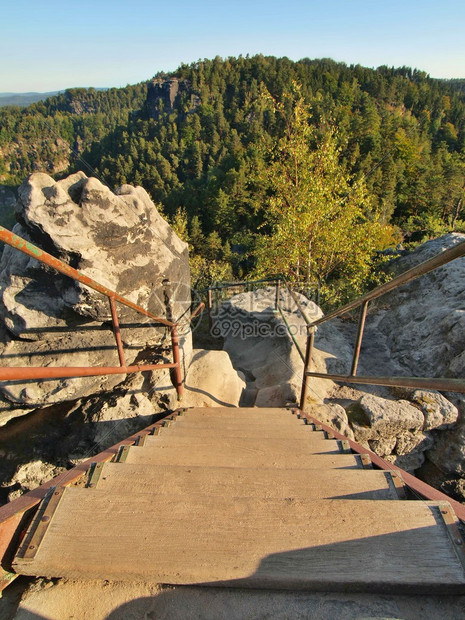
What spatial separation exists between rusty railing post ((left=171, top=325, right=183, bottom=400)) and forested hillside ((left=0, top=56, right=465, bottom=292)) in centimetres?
752

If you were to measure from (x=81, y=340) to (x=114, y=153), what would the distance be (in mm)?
106215

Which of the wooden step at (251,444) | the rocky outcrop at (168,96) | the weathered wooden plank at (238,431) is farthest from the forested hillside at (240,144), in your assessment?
the wooden step at (251,444)

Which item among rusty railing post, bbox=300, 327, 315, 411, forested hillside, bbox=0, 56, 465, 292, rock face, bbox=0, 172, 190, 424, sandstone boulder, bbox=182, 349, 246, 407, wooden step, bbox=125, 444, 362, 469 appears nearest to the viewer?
wooden step, bbox=125, 444, 362, 469

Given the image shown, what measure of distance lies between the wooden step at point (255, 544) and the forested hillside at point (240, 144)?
390 inches

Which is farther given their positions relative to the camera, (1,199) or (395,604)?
(1,199)

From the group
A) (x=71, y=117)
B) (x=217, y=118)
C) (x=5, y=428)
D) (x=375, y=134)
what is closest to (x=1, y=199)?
(x=71, y=117)

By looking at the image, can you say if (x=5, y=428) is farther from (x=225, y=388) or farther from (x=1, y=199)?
(x=1, y=199)

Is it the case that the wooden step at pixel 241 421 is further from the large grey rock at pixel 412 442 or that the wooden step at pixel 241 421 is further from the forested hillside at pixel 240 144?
the forested hillside at pixel 240 144

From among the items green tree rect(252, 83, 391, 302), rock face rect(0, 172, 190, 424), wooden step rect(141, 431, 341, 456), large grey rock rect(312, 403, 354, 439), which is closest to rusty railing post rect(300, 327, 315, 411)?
large grey rock rect(312, 403, 354, 439)

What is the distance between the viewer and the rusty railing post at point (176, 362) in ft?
13.1

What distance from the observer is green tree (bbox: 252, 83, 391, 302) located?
30.6 feet

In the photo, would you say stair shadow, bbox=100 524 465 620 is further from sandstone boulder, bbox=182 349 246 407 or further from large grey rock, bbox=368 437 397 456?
sandstone boulder, bbox=182 349 246 407

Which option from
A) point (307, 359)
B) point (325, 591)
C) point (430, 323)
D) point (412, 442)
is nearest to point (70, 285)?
point (307, 359)

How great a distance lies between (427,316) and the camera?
5.96 metres
